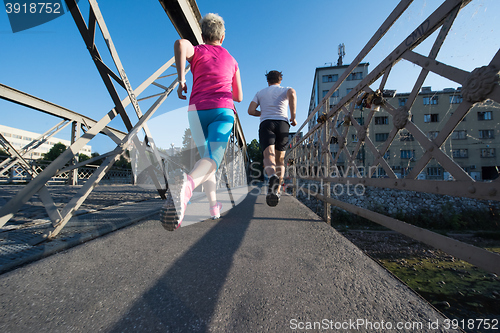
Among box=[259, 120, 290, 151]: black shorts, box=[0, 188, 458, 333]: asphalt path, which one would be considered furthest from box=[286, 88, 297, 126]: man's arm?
box=[0, 188, 458, 333]: asphalt path

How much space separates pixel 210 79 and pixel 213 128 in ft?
1.40

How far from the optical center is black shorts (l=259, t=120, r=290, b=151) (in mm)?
2836

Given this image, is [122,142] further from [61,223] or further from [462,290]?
[462,290]

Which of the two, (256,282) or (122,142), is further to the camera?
(122,142)

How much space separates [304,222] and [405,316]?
1.46 m

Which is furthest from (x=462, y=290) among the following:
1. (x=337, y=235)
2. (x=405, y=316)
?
(x=405, y=316)

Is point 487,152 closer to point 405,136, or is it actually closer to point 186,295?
point 405,136

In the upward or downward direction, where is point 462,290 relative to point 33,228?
downward

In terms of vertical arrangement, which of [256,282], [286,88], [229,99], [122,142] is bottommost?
[256,282]

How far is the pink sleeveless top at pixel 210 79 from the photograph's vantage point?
5.60 feet

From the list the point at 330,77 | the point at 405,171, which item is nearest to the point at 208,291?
the point at 405,171

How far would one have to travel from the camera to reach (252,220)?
2289mm

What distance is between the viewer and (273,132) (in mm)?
2877

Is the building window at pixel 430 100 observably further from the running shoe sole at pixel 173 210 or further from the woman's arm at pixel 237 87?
the running shoe sole at pixel 173 210
